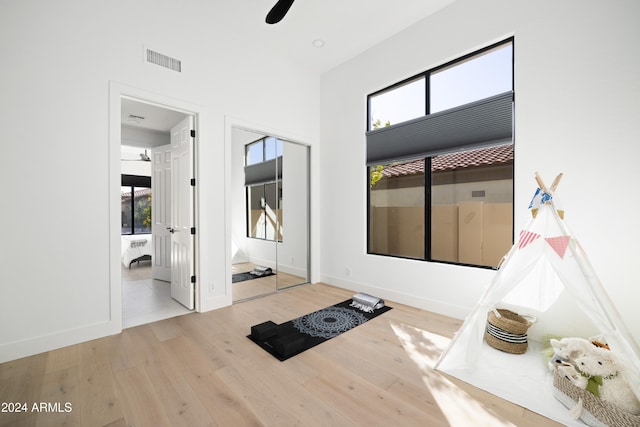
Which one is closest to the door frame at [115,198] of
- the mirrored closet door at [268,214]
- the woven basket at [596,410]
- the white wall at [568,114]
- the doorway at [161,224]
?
the doorway at [161,224]

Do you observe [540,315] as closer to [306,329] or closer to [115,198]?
[306,329]

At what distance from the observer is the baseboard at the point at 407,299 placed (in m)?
3.03

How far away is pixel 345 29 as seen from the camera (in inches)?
140

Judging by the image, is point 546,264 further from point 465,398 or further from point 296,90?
point 296,90

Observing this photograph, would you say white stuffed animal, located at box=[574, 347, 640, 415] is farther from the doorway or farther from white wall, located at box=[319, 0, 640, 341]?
the doorway

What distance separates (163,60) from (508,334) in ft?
14.3

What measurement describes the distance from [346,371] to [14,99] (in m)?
3.44

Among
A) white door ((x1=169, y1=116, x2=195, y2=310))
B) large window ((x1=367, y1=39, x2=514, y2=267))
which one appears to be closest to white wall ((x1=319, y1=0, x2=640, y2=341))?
large window ((x1=367, y1=39, x2=514, y2=267))

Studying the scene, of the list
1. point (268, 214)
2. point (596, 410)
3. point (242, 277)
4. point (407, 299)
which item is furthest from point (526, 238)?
point (242, 277)

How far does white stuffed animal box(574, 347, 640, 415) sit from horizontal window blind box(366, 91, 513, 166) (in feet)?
6.50

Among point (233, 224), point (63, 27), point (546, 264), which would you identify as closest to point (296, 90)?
point (233, 224)

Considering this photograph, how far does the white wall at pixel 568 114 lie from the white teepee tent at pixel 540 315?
39 centimetres

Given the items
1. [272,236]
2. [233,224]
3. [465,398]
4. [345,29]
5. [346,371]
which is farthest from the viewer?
[272,236]

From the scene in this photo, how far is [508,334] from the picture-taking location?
2328 millimetres
